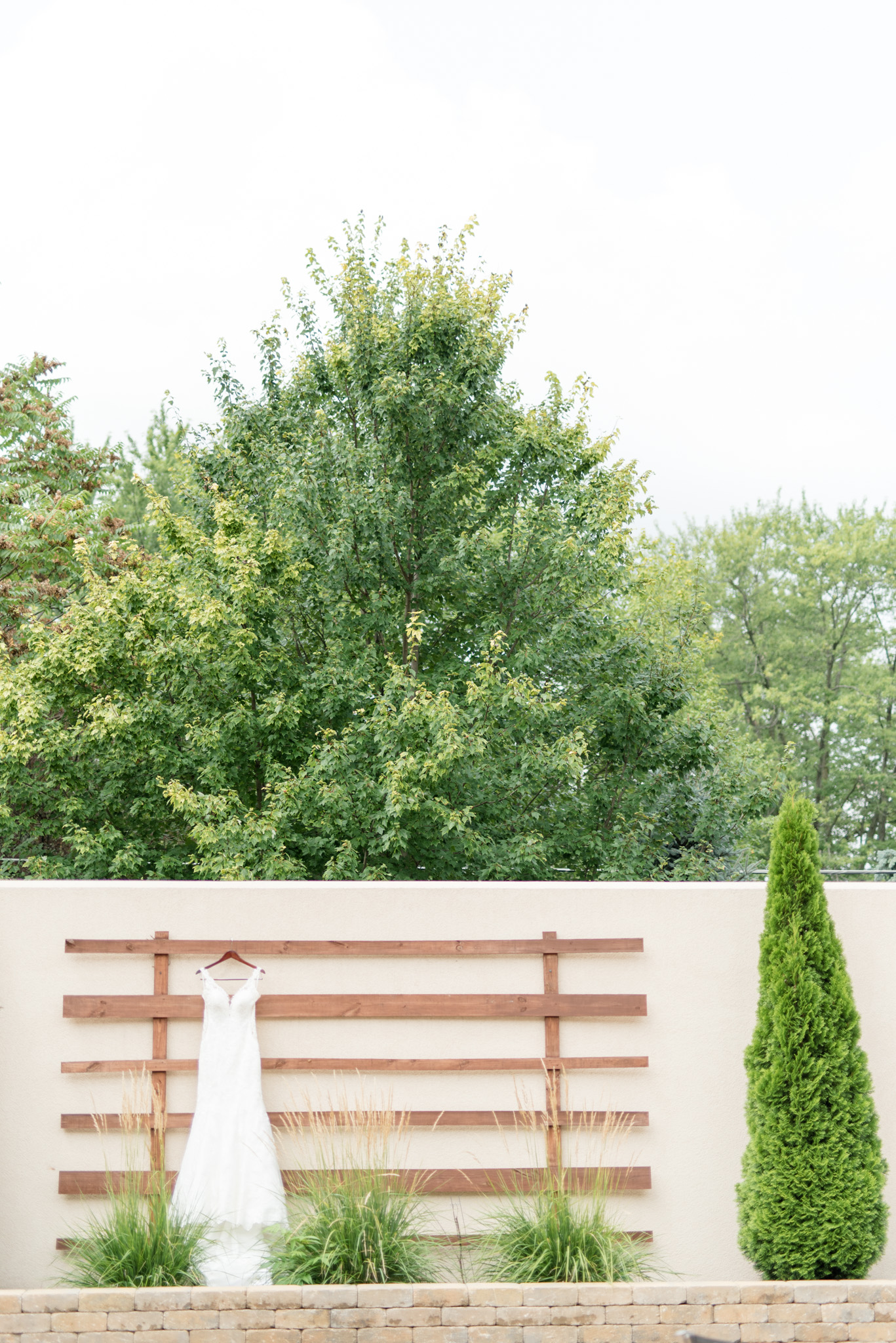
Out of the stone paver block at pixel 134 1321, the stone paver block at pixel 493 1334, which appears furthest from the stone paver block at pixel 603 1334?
the stone paver block at pixel 134 1321

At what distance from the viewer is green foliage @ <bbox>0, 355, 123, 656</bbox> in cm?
1234

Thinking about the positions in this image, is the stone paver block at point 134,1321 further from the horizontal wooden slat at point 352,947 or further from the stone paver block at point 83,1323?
the horizontal wooden slat at point 352,947

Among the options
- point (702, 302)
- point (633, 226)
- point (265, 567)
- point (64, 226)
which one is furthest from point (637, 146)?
point (265, 567)

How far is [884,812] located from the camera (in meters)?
26.2

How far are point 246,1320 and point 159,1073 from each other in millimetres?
1214

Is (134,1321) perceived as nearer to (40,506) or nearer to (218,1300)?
(218,1300)

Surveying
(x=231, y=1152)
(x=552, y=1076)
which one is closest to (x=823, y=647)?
(x=552, y=1076)

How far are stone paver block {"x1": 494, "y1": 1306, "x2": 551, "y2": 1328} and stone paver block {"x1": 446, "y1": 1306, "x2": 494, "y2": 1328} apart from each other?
0.10 feet

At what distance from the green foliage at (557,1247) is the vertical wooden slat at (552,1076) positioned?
10.3 inches

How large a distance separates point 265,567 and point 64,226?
14917 millimetres

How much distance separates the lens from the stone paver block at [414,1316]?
4.04 meters

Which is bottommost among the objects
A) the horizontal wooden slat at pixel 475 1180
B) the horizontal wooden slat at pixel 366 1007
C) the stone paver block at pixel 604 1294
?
the stone paver block at pixel 604 1294

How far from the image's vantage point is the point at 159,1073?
4891 millimetres

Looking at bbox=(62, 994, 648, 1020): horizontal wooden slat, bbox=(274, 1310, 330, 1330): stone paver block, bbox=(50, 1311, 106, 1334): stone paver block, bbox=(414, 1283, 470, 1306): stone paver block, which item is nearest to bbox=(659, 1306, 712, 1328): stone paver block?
bbox=(414, 1283, 470, 1306): stone paver block
